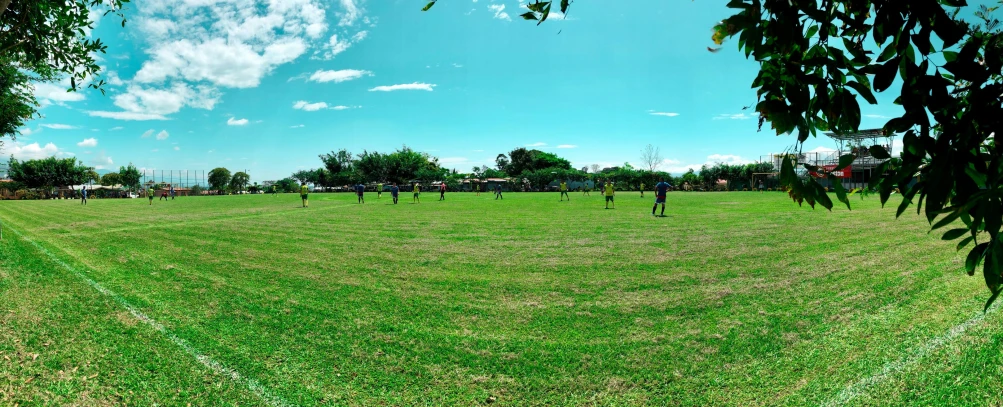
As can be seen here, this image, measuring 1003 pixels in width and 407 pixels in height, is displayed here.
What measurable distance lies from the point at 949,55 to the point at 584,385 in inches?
115

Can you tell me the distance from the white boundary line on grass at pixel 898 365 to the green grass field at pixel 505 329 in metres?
0.02

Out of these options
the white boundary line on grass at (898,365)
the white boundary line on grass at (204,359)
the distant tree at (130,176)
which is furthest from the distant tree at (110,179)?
the white boundary line on grass at (898,365)

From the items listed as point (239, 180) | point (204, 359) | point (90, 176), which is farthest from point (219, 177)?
point (204, 359)

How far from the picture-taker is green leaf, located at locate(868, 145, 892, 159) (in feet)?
5.18

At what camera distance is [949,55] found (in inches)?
62.2

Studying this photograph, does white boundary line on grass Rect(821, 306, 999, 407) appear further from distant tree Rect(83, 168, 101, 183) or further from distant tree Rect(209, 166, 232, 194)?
distant tree Rect(209, 166, 232, 194)

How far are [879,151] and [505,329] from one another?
146 inches

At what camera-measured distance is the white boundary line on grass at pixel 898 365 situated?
320 cm

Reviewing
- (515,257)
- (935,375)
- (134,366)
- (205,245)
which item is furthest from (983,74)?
(205,245)

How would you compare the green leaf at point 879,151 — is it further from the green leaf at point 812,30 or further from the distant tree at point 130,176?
the distant tree at point 130,176

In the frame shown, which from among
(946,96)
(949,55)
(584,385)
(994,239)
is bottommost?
(584,385)

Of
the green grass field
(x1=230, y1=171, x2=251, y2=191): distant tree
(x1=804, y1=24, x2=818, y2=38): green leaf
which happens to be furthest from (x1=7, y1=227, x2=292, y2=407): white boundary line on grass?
(x1=230, y1=171, x2=251, y2=191): distant tree

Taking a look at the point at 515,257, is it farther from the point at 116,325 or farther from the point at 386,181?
the point at 386,181

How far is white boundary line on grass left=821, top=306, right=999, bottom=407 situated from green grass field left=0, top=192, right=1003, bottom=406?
0.9 inches
